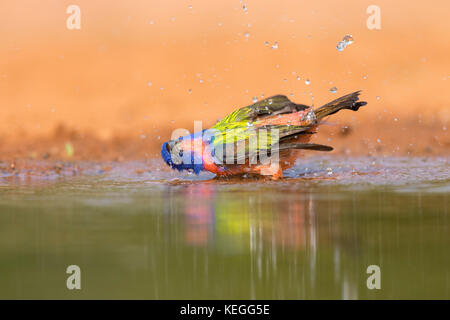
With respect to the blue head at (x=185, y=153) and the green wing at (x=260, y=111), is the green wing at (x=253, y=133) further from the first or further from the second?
the blue head at (x=185, y=153)

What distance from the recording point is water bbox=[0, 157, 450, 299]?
364cm

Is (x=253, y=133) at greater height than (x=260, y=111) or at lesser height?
lesser

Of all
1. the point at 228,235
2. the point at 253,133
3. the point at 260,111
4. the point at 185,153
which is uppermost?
the point at 260,111

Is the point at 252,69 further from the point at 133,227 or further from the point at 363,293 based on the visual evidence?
the point at 363,293

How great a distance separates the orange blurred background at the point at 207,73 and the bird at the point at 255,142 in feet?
8.77

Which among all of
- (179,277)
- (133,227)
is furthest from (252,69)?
(179,277)

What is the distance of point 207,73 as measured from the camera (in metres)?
11.1

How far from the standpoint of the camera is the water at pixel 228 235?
3643 mm

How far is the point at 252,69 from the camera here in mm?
11281

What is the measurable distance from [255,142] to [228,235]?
2.17 metres

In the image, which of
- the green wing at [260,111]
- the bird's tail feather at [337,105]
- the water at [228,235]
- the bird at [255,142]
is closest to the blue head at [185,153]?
the bird at [255,142]

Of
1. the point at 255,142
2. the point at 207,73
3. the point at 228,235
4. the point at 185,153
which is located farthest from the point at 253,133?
the point at 207,73

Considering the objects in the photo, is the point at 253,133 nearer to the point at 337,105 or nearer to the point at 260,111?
the point at 260,111

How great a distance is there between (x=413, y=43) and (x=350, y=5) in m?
1.18
